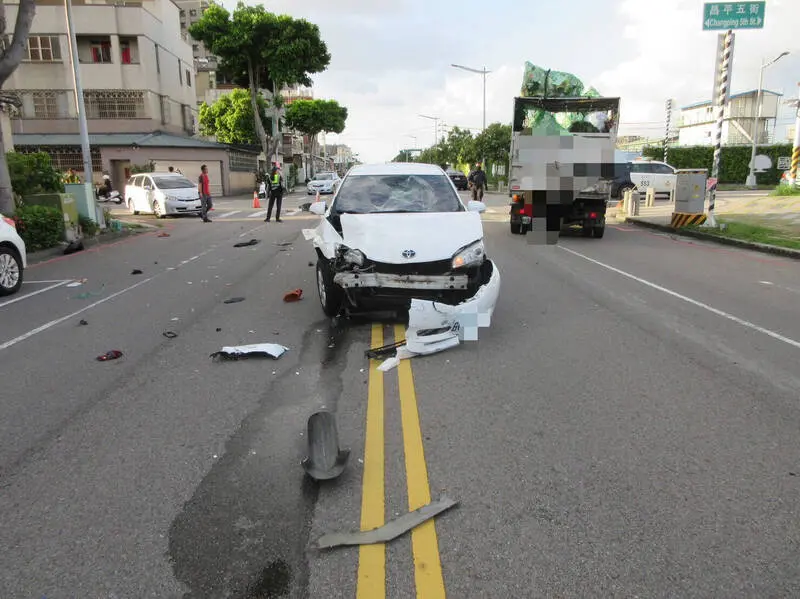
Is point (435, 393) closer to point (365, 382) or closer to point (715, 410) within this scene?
point (365, 382)

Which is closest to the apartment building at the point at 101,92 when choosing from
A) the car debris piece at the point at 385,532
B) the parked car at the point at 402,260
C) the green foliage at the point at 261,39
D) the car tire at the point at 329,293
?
the green foliage at the point at 261,39

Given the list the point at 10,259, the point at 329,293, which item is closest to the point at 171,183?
the point at 10,259

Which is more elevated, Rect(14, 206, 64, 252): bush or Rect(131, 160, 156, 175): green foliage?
Rect(131, 160, 156, 175): green foliage

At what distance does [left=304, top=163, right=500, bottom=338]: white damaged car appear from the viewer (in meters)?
6.23

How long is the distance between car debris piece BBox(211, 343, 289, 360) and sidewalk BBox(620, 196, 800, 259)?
11.3 meters

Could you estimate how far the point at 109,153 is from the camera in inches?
1501

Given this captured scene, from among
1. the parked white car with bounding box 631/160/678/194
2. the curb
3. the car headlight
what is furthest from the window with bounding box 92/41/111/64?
the car headlight

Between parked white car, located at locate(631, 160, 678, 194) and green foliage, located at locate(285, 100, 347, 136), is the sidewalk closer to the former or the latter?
parked white car, located at locate(631, 160, 678, 194)

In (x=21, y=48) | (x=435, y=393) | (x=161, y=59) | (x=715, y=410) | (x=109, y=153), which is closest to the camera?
(x=715, y=410)

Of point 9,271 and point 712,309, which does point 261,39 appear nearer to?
point 9,271

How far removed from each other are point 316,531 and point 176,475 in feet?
3.54

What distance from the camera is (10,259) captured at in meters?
9.52

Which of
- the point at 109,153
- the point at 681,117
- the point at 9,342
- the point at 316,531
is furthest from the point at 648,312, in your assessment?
the point at 681,117

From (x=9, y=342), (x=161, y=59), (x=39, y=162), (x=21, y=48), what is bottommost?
(x=9, y=342)
